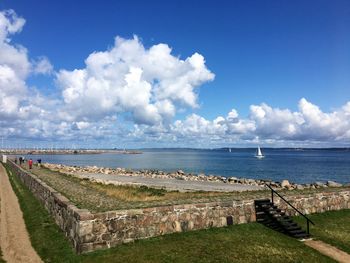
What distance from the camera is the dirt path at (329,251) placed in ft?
39.5

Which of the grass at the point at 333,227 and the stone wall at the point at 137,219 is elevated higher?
the stone wall at the point at 137,219

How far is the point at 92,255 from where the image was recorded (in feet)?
38.1

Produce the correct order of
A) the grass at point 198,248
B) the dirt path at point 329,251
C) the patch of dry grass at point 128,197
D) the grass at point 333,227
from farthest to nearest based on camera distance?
the patch of dry grass at point 128,197
the grass at point 333,227
the dirt path at point 329,251
the grass at point 198,248

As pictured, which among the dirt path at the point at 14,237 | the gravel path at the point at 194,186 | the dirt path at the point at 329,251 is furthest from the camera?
the gravel path at the point at 194,186

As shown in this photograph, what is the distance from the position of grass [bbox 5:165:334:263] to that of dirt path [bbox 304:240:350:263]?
0.42 metres

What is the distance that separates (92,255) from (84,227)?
1031mm

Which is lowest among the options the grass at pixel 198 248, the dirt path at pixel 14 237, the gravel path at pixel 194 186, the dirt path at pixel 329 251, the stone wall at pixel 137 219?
the gravel path at pixel 194 186

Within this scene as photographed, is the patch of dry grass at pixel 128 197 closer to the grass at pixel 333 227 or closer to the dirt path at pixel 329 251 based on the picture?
the grass at pixel 333 227

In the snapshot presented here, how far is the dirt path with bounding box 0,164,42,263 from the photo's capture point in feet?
38.3

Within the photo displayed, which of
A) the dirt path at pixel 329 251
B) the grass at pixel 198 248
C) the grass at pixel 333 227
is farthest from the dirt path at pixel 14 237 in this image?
the grass at pixel 333 227

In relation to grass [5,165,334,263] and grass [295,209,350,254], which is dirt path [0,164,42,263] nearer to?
grass [5,165,334,263]

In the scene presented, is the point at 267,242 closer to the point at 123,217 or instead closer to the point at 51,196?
the point at 123,217

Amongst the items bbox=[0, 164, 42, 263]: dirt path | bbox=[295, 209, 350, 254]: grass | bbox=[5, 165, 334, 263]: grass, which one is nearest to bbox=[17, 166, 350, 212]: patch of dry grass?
bbox=[5, 165, 334, 263]: grass

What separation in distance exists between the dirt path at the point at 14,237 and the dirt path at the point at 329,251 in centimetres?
1068
